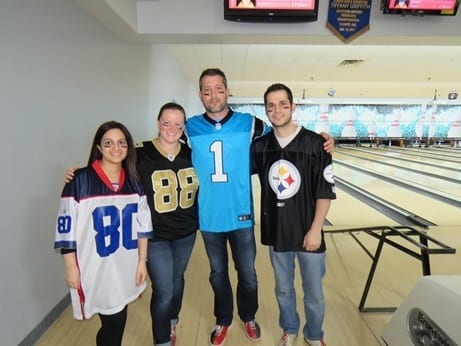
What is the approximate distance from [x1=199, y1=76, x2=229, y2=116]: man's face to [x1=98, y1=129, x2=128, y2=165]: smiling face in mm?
451

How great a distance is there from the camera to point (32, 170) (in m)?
1.75

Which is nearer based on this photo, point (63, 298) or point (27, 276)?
point (27, 276)

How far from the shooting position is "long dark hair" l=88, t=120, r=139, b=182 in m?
1.32

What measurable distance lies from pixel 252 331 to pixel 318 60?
5.78 metres

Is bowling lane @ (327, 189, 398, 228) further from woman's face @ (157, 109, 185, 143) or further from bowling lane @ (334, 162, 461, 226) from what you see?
woman's face @ (157, 109, 185, 143)

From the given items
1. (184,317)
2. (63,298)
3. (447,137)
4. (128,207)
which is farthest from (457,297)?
(447,137)

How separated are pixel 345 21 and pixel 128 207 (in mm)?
2579

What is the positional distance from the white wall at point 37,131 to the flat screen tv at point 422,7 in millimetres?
2477

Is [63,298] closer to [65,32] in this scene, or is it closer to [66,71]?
[66,71]

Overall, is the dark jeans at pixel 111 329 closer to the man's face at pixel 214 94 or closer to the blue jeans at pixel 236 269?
the blue jeans at pixel 236 269

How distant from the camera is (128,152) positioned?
4.50ft

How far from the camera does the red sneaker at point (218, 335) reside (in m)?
1.76

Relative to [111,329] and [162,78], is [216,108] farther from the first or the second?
[162,78]

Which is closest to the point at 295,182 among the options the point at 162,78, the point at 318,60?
the point at 162,78
